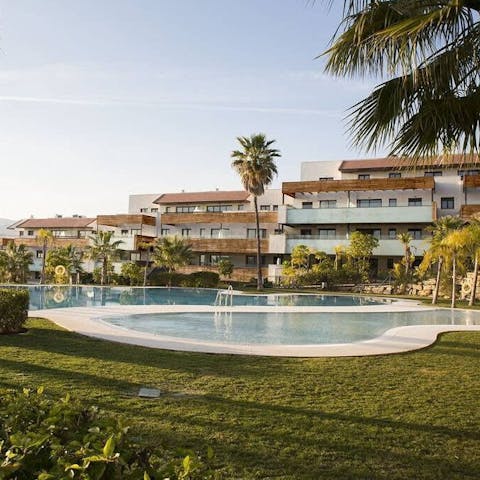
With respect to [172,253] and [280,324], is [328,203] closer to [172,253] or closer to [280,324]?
[172,253]

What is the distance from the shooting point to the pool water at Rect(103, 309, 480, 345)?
529 inches

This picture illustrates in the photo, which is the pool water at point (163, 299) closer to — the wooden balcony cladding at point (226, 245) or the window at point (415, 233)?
the wooden balcony cladding at point (226, 245)

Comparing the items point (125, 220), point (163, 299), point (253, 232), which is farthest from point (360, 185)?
point (125, 220)

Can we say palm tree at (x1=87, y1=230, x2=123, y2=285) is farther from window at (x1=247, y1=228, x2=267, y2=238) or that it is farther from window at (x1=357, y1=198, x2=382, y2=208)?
window at (x1=357, y1=198, x2=382, y2=208)

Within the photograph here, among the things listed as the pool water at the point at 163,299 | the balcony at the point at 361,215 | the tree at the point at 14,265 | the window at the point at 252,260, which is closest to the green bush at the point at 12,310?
the pool water at the point at 163,299

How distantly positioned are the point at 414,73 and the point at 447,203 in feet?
113

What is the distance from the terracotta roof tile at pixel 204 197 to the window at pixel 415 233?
14554 millimetres

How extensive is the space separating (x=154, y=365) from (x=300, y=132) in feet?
37.0

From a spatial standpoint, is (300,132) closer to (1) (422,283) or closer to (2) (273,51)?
(2) (273,51)

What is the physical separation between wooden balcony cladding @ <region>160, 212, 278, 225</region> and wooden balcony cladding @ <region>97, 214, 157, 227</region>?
138 centimetres

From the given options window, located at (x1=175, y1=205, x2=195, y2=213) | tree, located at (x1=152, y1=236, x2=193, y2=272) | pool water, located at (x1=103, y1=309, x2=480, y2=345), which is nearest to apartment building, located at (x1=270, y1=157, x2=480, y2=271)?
tree, located at (x1=152, y1=236, x2=193, y2=272)

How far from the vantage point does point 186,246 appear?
122 feet

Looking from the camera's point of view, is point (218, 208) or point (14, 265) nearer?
point (14, 265)

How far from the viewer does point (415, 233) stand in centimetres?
3662
